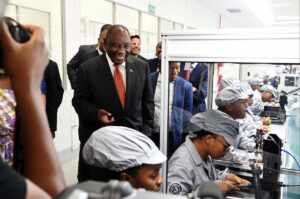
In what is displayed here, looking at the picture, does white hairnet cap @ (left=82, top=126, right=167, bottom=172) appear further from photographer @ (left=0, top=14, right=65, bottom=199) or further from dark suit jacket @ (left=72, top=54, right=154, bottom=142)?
dark suit jacket @ (left=72, top=54, right=154, bottom=142)

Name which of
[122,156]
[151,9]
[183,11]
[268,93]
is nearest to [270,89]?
[268,93]

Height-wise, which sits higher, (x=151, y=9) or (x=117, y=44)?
(x=151, y=9)

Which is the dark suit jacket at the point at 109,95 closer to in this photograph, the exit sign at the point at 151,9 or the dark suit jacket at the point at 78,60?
the dark suit jacket at the point at 78,60

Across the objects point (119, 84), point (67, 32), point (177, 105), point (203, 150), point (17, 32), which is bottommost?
point (203, 150)

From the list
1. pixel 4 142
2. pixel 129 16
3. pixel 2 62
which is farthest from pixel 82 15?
pixel 2 62

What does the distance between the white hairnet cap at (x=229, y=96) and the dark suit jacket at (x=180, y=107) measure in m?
0.43

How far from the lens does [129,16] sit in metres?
5.39

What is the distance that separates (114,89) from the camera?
2.00 meters

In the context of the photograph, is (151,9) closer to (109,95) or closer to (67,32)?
(67,32)

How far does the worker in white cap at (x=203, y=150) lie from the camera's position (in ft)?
5.01

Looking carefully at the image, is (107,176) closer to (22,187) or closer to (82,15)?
(22,187)

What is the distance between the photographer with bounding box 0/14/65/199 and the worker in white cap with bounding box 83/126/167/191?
508 mm

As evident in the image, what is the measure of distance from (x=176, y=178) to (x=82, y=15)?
130 inches

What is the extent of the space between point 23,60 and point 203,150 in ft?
3.99
